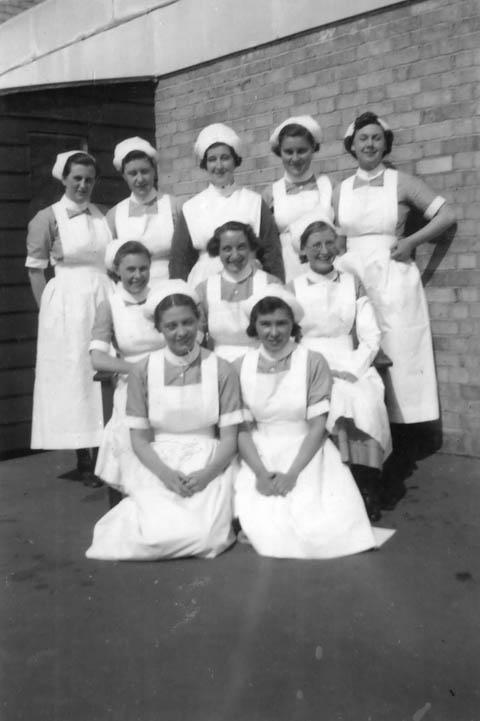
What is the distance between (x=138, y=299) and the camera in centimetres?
407

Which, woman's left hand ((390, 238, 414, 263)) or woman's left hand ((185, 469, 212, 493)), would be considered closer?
woman's left hand ((185, 469, 212, 493))

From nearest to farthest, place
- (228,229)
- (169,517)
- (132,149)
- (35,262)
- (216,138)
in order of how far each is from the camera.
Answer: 1. (169,517)
2. (228,229)
3. (216,138)
4. (132,149)
5. (35,262)

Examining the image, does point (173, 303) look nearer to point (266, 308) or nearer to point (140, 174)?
point (266, 308)

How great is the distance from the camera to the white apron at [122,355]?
3.92 m

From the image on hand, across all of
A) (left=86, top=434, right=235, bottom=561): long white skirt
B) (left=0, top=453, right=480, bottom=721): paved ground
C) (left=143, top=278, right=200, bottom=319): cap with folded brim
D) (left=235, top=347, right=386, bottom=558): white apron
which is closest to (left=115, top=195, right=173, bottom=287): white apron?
(left=143, top=278, right=200, bottom=319): cap with folded brim

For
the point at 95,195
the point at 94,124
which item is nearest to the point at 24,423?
the point at 95,195

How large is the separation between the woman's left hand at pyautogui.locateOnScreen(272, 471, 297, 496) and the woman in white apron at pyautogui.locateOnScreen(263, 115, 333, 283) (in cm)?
134

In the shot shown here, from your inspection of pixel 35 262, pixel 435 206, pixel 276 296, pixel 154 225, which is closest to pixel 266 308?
pixel 276 296

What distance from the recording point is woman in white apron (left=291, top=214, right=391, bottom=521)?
12.2 feet

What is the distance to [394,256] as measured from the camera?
4562 millimetres

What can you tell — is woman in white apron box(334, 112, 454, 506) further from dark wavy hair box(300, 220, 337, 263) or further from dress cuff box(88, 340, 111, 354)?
dress cuff box(88, 340, 111, 354)

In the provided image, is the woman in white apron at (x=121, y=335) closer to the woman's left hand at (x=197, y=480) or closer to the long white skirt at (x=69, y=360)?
the woman's left hand at (x=197, y=480)

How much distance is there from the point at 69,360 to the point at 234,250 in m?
1.40

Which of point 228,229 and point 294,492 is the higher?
point 228,229
